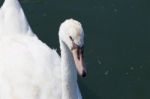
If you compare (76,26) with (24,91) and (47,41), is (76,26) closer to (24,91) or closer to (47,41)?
(24,91)

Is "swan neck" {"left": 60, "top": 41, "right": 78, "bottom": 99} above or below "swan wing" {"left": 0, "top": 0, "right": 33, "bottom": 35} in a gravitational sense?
below

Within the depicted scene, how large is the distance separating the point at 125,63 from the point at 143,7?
1.39 metres

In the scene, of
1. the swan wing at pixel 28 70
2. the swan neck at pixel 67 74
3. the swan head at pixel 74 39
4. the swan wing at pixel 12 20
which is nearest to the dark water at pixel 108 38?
the swan wing at pixel 12 20

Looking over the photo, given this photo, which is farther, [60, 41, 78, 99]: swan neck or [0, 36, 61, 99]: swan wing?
[0, 36, 61, 99]: swan wing

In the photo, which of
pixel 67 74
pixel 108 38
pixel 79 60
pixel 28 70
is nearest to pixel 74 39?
pixel 79 60

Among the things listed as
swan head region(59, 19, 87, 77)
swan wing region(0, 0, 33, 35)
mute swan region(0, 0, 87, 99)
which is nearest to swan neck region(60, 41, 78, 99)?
mute swan region(0, 0, 87, 99)

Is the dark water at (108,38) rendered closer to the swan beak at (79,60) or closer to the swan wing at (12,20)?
the swan wing at (12,20)

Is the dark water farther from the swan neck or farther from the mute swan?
the swan neck

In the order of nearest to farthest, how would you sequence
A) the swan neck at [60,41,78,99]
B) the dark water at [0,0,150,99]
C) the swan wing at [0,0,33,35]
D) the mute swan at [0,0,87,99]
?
the mute swan at [0,0,87,99] < the swan neck at [60,41,78,99] < the swan wing at [0,0,33,35] < the dark water at [0,0,150,99]

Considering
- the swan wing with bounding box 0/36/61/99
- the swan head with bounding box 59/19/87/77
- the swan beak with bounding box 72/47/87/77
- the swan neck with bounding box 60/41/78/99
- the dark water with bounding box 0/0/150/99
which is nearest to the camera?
the swan beak with bounding box 72/47/87/77

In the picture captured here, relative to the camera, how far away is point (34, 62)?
7.17 meters

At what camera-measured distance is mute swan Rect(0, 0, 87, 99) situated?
5941 mm

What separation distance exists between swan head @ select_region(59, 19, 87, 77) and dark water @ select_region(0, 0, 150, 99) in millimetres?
2361

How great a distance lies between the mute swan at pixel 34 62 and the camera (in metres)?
5.94
